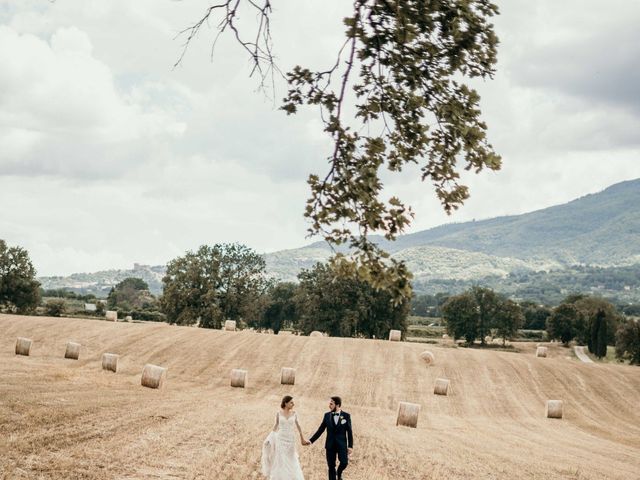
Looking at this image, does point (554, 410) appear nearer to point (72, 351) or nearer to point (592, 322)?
point (72, 351)

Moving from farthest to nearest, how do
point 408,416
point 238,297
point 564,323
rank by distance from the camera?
point 564,323
point 238,297
point 408,416

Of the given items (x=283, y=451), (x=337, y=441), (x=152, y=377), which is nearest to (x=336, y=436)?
(x=337, y=441)

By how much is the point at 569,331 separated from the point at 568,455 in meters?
105

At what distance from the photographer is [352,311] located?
83125mm

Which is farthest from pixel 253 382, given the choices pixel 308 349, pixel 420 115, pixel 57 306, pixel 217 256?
pixel 57 306

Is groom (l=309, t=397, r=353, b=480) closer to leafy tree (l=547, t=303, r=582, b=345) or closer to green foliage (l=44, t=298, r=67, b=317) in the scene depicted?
green foliage (l=44, t=298, r=67, b=317)

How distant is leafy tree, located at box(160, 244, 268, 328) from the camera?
82938 millimetres

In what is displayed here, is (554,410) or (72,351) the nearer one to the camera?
(554,410)

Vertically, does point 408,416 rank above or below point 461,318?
below

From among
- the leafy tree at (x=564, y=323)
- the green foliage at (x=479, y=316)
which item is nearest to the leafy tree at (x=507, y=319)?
the green foliage at (x=479, y=316)

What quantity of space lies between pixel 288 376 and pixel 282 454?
2515cm

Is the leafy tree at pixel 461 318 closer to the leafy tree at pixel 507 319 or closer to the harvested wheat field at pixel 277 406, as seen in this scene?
the leafy tree at pixel 507 319

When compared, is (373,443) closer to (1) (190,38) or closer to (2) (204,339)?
(1) (190,38)

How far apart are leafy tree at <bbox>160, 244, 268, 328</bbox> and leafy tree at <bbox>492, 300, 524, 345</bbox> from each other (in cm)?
4702
